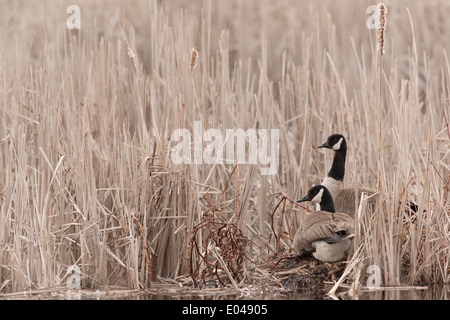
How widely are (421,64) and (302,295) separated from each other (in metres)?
5.49

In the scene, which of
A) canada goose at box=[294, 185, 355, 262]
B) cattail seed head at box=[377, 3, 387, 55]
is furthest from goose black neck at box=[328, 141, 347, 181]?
cattail seed head at box=[377, 3, 387, 55]

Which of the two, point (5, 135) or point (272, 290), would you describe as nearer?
point (272, 290)

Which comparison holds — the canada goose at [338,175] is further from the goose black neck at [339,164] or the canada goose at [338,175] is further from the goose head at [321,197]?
the goose head at [321,197]

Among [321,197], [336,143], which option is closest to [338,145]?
[336,143]

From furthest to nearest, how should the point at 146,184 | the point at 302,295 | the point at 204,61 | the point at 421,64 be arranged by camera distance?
the point at 421,64 → the point at 204,61 → the point at 146,184 → the point at 302,295

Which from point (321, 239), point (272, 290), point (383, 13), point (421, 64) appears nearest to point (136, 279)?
point (272, 290)

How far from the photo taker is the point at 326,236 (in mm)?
4227

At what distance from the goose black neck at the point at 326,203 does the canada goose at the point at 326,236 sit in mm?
189

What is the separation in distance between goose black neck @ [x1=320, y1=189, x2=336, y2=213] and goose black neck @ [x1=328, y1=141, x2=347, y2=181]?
0.46 meters

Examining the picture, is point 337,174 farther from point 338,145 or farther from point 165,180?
point 165,180

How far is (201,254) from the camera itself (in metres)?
4.50

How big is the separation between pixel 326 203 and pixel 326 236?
522 mm

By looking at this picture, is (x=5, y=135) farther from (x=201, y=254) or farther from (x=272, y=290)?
(x=272, y=290)

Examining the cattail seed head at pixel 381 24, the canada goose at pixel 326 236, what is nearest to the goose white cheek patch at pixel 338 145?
the canada goose at pixel 326 236
